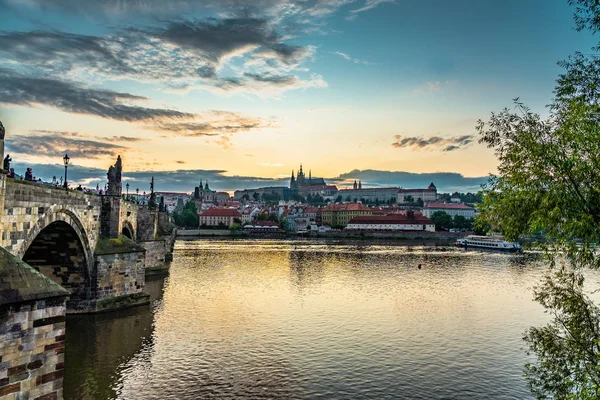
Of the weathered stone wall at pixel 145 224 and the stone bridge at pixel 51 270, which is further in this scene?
the weathered stone wall at pixel 145 224

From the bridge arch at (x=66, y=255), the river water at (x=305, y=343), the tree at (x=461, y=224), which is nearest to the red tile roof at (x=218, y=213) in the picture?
the tree at (x=461, y=224)

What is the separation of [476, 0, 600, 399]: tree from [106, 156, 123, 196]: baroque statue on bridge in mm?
23688

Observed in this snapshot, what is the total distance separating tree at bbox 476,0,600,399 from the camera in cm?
1045

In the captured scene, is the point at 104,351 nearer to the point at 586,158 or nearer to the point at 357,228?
the point at 586,158

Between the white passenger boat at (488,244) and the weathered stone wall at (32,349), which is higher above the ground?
the weathered stone wall at (32,349)

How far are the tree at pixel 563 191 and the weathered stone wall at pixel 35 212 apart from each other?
15413 mm

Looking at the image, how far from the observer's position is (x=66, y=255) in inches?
966

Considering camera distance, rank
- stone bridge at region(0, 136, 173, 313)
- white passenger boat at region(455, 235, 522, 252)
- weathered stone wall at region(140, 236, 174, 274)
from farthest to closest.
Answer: white passenger boat at region(455, 235, 522, 252) → weathered stone wall at region(140, 236, 174, 274) → stone bridge at region(0, 136, 173, 313)

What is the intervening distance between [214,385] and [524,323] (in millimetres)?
19822

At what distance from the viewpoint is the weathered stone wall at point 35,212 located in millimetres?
15241

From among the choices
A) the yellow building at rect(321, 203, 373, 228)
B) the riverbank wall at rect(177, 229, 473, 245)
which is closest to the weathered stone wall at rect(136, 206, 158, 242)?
the riverbank wall at rect(177, 229, 473, 245)

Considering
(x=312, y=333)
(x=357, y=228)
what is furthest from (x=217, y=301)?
(x=357, y=228)

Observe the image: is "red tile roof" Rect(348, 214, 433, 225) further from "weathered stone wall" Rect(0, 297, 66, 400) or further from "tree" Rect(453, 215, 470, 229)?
"weathered stone wall" Rect(0, 297, 66, 400)

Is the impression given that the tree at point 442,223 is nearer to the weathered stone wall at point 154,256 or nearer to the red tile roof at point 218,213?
the red tile roof at point 218,213
